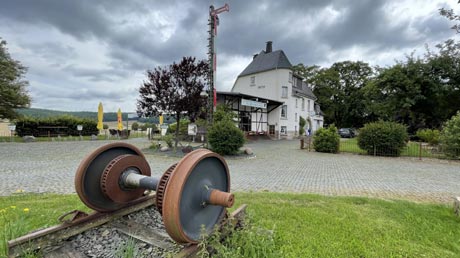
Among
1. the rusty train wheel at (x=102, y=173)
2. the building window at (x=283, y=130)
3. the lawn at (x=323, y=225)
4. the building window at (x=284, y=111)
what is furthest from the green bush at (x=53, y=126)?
the rusty train wheel at (x=102, y=173)

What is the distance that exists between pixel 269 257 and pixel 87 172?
2135 mm

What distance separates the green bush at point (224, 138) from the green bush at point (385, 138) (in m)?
7.68

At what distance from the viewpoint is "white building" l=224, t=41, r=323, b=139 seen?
84.9ft

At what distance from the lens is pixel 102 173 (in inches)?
108

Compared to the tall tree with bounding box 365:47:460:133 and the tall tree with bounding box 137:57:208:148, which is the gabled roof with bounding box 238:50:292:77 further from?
the tall tree with bounding box 137:57:208:148

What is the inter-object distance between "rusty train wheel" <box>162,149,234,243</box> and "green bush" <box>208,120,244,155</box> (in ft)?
30.8

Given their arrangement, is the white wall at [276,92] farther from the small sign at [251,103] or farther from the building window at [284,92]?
the small sign at [251,103]

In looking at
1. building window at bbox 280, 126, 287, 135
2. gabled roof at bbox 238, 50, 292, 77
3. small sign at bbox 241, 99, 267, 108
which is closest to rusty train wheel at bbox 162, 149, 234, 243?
small sign at bbox 241, 99, 267, 108

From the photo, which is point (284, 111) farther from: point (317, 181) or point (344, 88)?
point (344, 88)

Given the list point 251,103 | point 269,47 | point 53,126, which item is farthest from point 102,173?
point 269,47

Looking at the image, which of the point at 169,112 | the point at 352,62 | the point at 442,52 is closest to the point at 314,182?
the point at 169,112

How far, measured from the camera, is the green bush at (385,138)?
43.0 feet

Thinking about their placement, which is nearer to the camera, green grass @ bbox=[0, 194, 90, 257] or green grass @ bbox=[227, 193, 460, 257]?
green grass @ bbox=[0, 194, 90, 257]

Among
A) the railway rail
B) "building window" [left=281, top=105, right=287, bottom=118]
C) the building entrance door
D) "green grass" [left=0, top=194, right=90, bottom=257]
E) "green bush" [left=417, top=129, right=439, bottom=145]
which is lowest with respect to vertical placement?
"green grass" [left=0, top=194, right=90, bottom=257]
